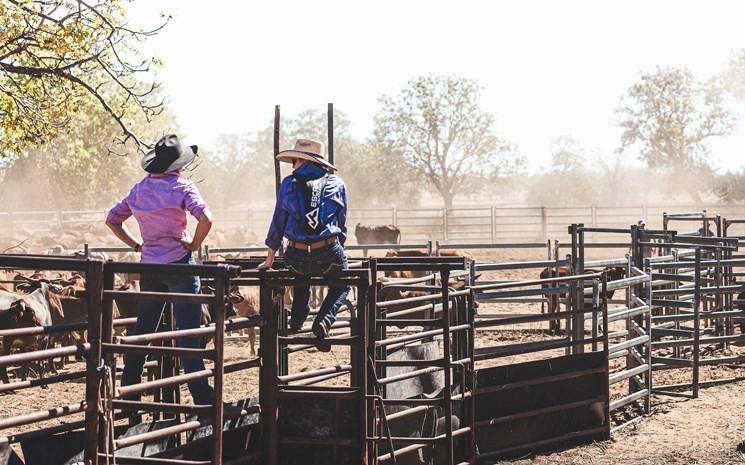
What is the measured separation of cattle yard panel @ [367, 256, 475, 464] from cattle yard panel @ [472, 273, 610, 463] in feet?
0.57

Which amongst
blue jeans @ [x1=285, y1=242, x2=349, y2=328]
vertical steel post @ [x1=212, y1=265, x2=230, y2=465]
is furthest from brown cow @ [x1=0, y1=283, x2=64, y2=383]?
vertical steel post @ [x1=212, y1=265, x2=230, y2=465]

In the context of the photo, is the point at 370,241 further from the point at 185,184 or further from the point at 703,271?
the point at 185,184

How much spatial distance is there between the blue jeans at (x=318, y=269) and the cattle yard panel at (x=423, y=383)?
228 mm

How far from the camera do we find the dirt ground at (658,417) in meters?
7.38

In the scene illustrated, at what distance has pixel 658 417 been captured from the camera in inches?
349

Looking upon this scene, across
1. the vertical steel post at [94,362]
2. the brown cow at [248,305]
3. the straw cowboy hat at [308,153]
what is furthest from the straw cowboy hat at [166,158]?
the brown cow at [248,305]

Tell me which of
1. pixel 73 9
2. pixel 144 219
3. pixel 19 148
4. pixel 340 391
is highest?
pixel 73 9

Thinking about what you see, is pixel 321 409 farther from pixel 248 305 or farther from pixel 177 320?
pixel 248 305

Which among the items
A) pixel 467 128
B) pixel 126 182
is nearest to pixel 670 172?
pixel 467 128

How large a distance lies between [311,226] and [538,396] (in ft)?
8.86

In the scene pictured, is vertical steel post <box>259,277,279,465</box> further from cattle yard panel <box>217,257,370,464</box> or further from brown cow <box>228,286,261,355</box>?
brown cow <box>228,286,261,355</box>

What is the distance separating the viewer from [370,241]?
30734 millimetres

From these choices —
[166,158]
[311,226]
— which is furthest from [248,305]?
[311,226]

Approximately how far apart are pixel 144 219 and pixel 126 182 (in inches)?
2079
